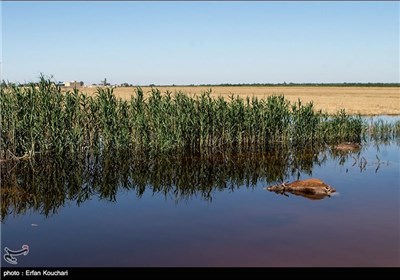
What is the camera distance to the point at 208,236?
31.1 ft

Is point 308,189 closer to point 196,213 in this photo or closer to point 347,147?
point 196,213

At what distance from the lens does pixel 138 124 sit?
→ 18.8m

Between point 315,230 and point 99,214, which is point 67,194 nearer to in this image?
point 99,214

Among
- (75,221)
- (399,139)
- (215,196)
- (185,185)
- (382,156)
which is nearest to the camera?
(75,221)

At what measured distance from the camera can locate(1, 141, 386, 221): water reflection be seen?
42.4 feet

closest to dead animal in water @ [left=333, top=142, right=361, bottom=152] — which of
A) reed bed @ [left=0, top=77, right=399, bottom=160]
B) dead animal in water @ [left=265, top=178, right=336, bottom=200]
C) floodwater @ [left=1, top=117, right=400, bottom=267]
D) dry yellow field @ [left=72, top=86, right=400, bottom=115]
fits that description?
reed bed @ [left=0, top=77, right=399, bottom=160]

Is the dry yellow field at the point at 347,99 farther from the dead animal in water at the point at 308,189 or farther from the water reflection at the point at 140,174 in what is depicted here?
the dead animal in water at the point at 308,189

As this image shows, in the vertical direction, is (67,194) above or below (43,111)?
below

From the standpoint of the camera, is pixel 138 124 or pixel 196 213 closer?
pixel 196 213

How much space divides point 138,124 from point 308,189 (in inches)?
348

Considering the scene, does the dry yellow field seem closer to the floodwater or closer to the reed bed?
the reed bed

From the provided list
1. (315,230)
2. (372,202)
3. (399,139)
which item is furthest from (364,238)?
(399,139)

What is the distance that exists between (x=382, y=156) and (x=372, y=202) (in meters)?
7.99

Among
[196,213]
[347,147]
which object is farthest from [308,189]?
[347,147]
